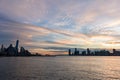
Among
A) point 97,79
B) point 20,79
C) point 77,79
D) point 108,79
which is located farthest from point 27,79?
point 108,79

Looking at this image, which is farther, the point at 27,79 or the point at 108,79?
the point at 108,79

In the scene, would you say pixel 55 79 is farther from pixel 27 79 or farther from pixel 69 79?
pixel 27 79

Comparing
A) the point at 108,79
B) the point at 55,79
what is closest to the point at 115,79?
the point at 108,79

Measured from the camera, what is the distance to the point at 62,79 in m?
57.6

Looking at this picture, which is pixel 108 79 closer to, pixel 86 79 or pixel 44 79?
pixel 86 79

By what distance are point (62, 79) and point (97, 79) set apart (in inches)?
486

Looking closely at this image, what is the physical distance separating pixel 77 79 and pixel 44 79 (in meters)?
11.1

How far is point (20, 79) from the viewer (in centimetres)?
5709

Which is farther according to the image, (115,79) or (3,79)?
(115,79)

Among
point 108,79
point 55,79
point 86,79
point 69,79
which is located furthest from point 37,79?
point 108,79

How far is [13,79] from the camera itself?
186 feet

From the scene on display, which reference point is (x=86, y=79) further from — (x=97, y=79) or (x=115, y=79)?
(x=115, y=79)

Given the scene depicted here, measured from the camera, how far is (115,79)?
60.3m

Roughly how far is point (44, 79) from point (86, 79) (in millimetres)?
14219
